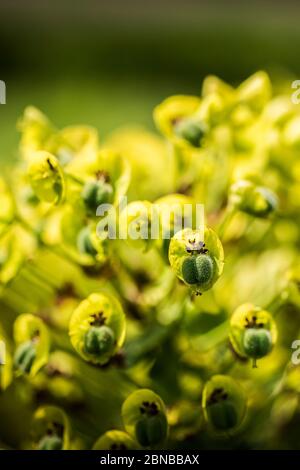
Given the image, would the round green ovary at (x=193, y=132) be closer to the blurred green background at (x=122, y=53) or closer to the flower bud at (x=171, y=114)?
the flower bud at (x=171, y=114)

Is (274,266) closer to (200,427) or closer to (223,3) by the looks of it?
(200,427)

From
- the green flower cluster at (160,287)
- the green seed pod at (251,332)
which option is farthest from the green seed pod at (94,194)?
the green seed pod at (251,332)

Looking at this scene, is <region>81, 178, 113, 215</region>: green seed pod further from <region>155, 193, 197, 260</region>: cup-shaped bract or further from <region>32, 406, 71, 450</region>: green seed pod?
<region>32, 406, 71, 450</region>: green seed pod

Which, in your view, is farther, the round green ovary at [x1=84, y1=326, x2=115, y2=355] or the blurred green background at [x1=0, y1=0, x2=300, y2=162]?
the blurred green background at [x1=0, y1=0, x2=300, y2=162]

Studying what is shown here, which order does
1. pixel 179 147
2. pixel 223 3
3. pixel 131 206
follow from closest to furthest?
pixel 131 206
pixel 179 147
pixel 223 3

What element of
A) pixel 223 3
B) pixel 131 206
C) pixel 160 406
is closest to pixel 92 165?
pixel 131 206

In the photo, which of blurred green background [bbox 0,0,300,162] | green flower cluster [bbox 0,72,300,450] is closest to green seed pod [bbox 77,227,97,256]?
green flower cluster [bbox 0,72,300,450]

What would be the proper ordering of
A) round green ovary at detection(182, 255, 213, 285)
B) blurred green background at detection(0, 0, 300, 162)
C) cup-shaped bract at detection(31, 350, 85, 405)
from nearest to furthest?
round green ovary at detection(182, 255, 213, 285) < cup-shaped bract at detection(31, 350, 85, 405) < blurred green background at detection(0, 0, 300, 162)

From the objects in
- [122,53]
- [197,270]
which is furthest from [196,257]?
[122,53]
